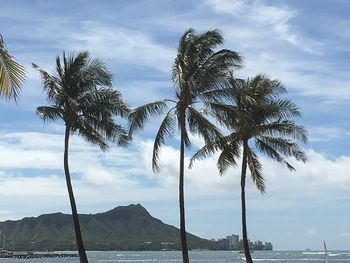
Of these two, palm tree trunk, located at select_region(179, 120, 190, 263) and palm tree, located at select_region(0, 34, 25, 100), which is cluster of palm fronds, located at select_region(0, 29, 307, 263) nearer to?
palm tree trunk, located at select_region(179, 120, 190, 263)

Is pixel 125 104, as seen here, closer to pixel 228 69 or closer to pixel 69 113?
pixel 69 113

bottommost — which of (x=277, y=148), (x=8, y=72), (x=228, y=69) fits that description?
(x=8, y=72)

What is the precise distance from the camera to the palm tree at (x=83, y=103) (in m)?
27.1

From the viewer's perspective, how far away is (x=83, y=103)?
27.6 meters

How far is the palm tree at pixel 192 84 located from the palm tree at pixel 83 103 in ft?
6.54

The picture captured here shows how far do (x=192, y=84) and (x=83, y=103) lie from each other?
17.2ft

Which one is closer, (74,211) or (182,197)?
(182,197)

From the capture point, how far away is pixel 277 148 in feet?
97.9

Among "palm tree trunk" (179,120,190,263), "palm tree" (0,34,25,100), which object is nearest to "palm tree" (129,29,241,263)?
"palm tree trunk" (179,120,190,263)

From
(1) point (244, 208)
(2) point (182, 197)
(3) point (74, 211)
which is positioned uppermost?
(1) point (244, 208)

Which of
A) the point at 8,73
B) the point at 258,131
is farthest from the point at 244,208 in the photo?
the point at 8,73

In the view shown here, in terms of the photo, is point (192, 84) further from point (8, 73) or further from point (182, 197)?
point (8, 73)

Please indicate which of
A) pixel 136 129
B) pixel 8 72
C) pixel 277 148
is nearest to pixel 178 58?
pixel 136 129

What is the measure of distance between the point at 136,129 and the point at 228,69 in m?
4.44
